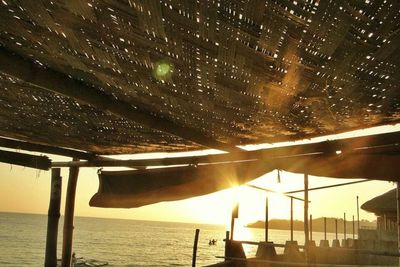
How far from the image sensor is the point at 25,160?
584 cm

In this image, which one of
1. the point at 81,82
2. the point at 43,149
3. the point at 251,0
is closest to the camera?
the point at 251,0

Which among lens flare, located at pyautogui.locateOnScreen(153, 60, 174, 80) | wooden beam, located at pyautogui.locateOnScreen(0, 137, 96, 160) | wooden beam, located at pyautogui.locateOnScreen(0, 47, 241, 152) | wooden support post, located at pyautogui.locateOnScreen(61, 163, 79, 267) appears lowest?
wooden support post, located at pyautogui.locateOnScreen(61, 163, 79, 267)

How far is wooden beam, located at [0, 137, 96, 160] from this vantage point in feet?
18.4

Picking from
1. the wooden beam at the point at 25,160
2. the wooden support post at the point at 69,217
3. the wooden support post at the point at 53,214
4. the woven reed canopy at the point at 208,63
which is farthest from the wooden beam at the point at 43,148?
the woven reed canopy at the point at 208,63

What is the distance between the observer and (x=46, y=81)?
9.74 ft

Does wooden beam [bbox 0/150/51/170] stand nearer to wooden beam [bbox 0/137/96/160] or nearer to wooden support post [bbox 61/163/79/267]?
wooden beam [bbox 0/137/96/160]

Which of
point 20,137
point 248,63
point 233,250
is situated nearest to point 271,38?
point 248,63

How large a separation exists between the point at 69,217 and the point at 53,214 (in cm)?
32

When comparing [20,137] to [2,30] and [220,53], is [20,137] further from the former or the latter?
[220,53]

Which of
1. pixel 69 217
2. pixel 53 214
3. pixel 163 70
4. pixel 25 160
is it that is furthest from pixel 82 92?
pixel 69 217

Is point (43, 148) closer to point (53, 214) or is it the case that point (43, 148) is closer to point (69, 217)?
point (53, 214)

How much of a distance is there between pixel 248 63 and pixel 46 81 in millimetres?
1553

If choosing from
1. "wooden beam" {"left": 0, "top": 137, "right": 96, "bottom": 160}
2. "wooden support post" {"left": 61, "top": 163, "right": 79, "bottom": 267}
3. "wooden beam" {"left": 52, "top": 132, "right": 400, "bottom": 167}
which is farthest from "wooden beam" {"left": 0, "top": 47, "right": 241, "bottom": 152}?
"wooden support post" {"left": 61, "top": 163, "right": 79, "bottom": 267}

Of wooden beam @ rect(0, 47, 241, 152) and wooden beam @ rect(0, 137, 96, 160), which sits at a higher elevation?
wooden beam @ rect(0, 47, 241, 152)
